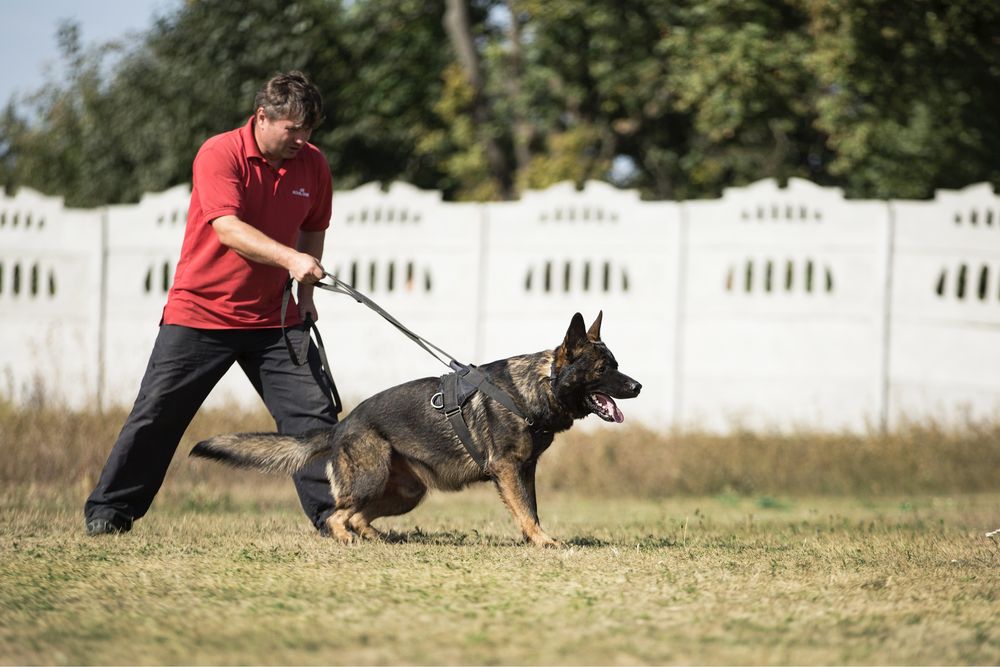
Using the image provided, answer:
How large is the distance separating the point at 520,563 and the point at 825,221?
810 centimetres

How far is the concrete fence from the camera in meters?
12.6

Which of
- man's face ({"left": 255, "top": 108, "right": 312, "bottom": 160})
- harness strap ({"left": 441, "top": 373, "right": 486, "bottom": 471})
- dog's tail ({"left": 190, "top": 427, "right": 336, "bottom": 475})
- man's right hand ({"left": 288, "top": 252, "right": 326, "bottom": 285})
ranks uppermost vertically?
man's face ({"left": 255, "top": 108, "right": 312, "bottom": 160})

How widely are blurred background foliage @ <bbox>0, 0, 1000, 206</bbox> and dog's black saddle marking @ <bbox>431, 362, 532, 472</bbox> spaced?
1104 cm

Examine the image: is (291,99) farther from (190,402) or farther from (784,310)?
(784,310)

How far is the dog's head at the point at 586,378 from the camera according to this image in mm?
6277

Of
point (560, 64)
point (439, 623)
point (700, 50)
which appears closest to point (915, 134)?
point (700, 50)

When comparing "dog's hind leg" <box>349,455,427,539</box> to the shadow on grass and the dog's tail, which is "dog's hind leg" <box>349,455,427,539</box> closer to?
the shadow on grass

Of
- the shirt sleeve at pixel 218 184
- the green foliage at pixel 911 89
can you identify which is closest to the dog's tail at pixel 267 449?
the shirt sleeve at pixel 218 184

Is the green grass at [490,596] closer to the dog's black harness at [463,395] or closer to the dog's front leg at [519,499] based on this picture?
the dog's front leg at [519,499]

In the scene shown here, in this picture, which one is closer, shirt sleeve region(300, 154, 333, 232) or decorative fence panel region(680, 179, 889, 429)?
shirt sleeve region(300, 154, 333, 232)

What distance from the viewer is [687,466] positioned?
11.6m

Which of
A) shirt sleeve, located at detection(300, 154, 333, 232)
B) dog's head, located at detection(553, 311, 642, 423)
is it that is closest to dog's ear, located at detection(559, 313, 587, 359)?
dog's head, located at detection(553, 311, 642, 423)

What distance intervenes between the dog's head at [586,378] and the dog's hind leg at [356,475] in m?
0.92

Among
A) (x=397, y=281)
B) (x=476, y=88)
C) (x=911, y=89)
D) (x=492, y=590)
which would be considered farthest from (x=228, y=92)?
(x=492, y=590)
